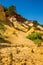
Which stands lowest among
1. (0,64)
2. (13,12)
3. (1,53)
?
(0,64)

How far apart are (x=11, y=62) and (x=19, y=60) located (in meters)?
0.47

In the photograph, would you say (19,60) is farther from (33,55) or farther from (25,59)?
(33,55)

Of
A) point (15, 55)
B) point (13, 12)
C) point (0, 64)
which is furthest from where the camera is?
point (13, 12)

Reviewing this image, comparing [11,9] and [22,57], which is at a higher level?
[11,9]

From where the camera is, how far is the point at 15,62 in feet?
26.2

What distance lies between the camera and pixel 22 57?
28.4 ft

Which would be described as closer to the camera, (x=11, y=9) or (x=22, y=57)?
(x=22, y=57)

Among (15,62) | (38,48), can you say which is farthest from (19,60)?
(38,48)

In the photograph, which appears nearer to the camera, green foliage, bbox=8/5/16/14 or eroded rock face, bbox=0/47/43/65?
eroded rock face, bbox=0/47/43/65

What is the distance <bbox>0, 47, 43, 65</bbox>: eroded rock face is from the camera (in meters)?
8.02

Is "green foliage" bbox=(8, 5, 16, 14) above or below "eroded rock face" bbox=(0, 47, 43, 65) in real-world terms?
above

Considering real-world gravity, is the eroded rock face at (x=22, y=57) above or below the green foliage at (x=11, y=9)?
below

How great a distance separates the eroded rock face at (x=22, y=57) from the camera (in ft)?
26.3

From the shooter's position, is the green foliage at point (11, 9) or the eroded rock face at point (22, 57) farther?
the green foliage at point (11, 9)
